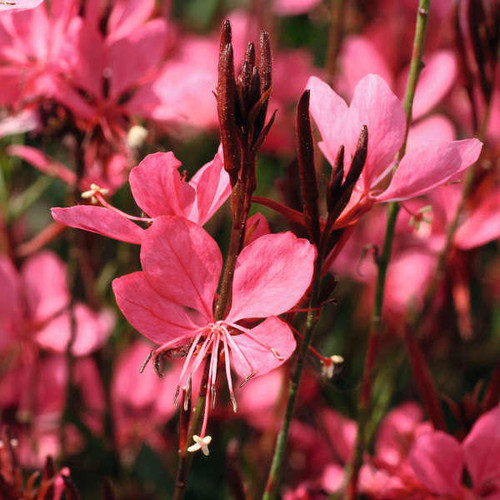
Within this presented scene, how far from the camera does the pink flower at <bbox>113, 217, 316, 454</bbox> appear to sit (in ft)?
1.41

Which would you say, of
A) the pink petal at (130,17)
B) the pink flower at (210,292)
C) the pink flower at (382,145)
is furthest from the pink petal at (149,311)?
the pink petal at (130,17)

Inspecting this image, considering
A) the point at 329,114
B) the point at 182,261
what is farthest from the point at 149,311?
the point at 329,114

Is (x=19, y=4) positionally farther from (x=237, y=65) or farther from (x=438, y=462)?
(x=237, y=65)

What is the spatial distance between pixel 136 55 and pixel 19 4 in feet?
0.71

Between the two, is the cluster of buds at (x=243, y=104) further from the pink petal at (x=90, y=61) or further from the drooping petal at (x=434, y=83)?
the drooping petal at (x=434, y=83)

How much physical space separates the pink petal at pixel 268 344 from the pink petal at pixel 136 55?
1.08 feet

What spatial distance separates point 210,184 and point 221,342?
10cm

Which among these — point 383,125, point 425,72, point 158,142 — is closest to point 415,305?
point 425,72

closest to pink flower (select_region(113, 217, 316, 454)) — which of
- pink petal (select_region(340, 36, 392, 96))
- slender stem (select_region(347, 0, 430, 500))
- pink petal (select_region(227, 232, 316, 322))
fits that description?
pink petal (select_region(227, 232, 316, 322))

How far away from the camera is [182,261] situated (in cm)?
45

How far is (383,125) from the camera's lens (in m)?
0.46

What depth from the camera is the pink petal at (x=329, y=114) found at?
18.5 inches


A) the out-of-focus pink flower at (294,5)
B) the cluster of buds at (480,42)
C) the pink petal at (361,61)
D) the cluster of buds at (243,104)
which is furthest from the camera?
the out-of-focus pink flower at (294,5)

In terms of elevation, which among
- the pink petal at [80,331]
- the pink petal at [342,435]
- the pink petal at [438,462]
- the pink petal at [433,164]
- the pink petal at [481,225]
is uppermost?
the pink petal at [433,164]
